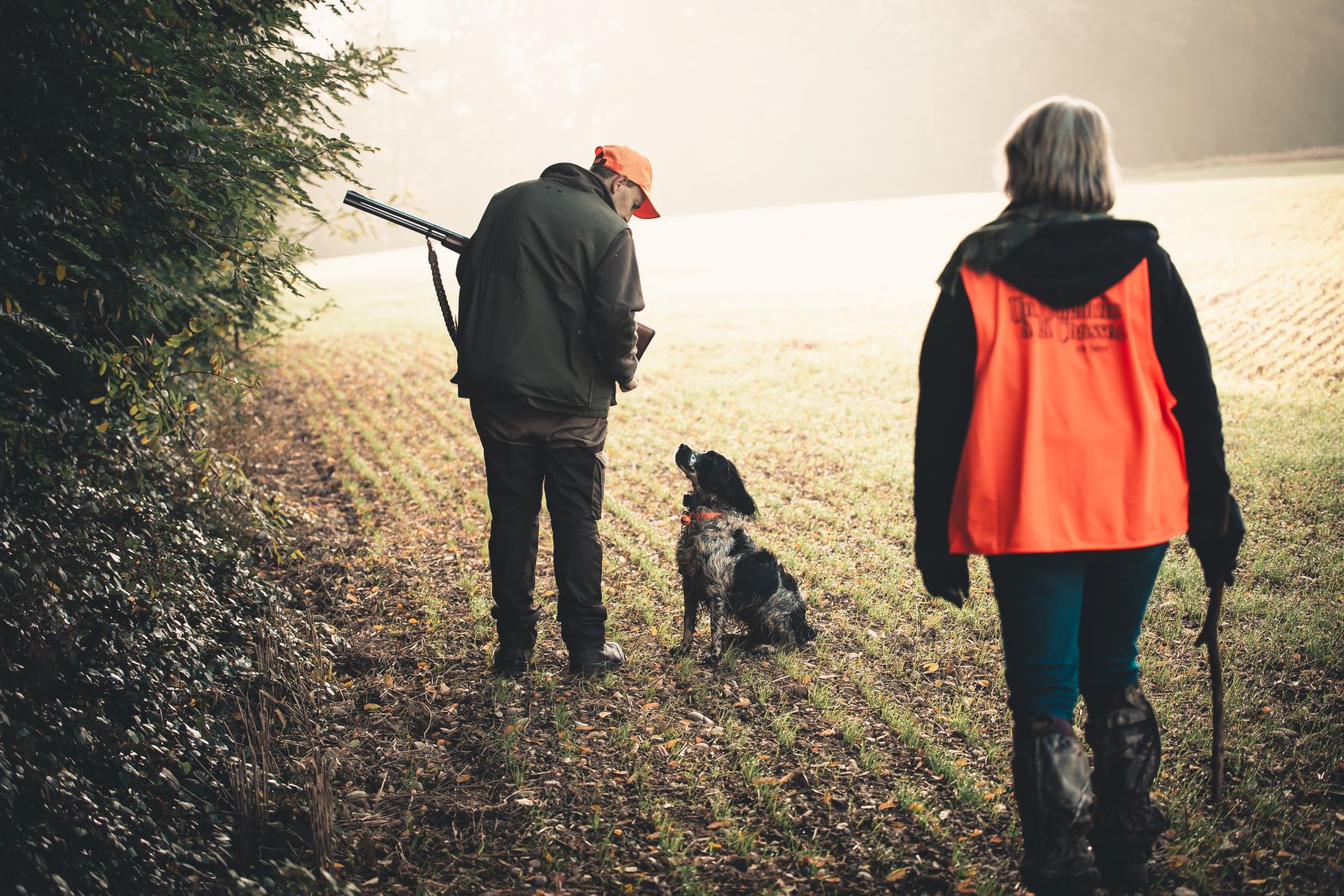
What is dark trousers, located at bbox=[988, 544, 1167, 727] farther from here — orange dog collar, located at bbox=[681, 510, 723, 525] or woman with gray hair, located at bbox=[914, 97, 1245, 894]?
orange dog collar, located at bbox=[681, 510, 723, 525]

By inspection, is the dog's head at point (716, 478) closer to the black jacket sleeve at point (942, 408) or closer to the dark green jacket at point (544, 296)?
the dark green jacket at point (544, 296)

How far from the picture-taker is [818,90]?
9100 centimetres

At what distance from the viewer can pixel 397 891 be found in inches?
122

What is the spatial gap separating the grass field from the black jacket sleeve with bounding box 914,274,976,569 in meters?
1.39

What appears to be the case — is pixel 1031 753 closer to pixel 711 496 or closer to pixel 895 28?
pixel 711 496

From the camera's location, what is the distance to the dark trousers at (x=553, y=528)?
14.4 ft

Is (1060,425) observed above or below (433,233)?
below

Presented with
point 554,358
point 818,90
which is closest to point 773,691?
point 554,358

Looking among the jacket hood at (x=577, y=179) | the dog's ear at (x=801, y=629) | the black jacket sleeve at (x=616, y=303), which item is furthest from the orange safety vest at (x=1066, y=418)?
the dog's ear at (x=801, y=629)

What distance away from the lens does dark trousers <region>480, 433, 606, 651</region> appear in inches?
173

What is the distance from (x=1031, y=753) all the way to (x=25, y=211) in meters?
4.37

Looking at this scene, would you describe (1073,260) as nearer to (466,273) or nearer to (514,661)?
(466,273)

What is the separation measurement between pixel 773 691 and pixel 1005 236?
2.83m

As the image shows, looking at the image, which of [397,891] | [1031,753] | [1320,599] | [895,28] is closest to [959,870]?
[1031,753]
